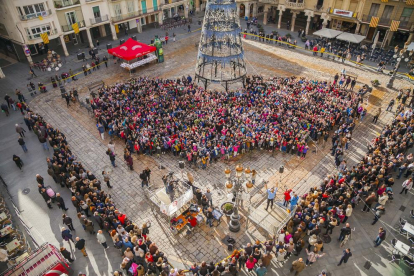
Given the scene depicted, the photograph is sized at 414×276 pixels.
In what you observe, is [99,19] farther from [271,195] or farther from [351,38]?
[271,195]

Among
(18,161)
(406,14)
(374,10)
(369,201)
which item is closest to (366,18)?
(374,10)

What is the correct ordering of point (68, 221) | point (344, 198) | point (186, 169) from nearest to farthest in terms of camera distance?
point (68, 221)
point (344, 198)
point (186, 169)

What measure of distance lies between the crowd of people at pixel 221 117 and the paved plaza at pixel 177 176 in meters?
1.18

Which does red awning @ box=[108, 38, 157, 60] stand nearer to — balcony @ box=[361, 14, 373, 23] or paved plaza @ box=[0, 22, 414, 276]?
paved plaza @ box=[0, 22, 414, 276]

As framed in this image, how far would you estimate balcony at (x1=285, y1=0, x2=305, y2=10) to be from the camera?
4469 centimetres

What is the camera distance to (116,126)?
2492 centimetres

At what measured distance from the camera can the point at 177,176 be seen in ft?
71.3

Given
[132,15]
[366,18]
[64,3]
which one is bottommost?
[132,15]

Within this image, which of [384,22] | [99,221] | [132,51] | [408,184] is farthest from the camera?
[384,22]

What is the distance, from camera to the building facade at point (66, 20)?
35906 millimetres

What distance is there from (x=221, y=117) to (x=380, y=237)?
14.4 metres

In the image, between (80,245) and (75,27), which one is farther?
(75,27)

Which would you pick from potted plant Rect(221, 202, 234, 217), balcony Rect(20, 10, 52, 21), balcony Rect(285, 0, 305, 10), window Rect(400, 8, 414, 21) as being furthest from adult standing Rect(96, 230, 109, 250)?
balcony Rect(285, 0, 305, 10)

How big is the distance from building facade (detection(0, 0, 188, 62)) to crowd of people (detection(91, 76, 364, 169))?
1561 centimetres
